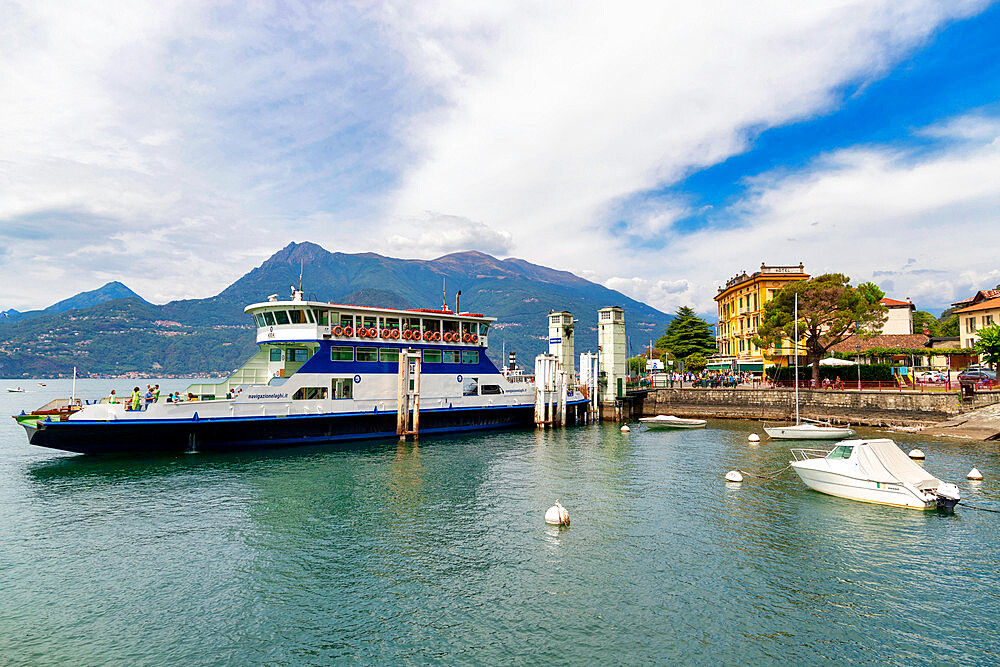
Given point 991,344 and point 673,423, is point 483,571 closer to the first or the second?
point 673,423

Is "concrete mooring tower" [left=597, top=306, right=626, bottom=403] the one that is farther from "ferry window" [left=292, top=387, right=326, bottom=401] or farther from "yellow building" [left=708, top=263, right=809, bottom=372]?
"ferry window" [left=292, top=387, right=326, bottom=401]

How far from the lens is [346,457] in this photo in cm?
2602

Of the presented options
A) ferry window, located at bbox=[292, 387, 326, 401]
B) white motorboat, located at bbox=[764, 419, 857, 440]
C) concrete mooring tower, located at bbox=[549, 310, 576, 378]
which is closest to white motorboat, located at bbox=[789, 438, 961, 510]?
white motorboat, located at bbox=[764, 419, 857, 440]

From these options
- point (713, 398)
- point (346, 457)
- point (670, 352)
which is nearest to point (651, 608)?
point (346, 457)

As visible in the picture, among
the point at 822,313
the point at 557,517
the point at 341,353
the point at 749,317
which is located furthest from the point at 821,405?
the point at 341,353

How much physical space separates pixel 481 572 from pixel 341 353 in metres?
22.0

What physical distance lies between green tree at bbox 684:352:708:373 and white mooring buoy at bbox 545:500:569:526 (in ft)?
171

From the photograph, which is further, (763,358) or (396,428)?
(763,358)

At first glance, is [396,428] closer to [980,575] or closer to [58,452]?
[58,452]

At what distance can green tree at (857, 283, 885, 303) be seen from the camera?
43875 millimetres

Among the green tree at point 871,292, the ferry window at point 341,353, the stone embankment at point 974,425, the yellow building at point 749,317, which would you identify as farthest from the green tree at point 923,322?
the ferry window at point 341,353

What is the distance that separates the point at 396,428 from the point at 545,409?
41.7 feet

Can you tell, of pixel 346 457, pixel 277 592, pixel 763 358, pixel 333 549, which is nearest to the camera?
pixel 277 592

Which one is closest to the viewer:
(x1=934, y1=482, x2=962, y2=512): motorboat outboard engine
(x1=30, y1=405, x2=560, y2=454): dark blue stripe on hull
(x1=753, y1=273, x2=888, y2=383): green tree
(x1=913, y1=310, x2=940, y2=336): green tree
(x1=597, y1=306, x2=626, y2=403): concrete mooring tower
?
(x1=934, y1=482, x2=962, y2=512): motorboat outboard engine
